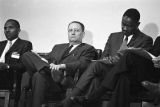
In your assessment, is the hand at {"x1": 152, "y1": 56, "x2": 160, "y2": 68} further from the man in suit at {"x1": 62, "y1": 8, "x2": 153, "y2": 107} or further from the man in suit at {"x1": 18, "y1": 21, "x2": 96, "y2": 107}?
the man in suit at {"x1": 18, "y1": 21, "x2": 96, "y2": 107}

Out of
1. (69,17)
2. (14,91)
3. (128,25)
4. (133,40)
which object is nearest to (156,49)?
(133,40)

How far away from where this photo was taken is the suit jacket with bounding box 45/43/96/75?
384cm

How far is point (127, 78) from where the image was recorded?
10.2 feet

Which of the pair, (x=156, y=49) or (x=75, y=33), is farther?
(x=75, y=33)

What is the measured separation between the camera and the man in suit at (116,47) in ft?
11.7

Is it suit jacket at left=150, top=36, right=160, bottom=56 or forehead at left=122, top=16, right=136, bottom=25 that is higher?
forehead at left=122, top=16, right=136, bottom=25

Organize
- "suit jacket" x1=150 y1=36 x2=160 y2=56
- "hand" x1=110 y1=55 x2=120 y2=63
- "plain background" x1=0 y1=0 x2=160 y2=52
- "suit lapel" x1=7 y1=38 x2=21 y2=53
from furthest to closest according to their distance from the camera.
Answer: "plain background" x1=0 y1=0 x2=160 y2=52 → "suit lapel" x1=7 y1=38 x2=21 y2=53 → "suit jacket" x1=150 y1=36 x2=160 y2=56 → "hand" x1=110 y1=55 x2=120 y2=63

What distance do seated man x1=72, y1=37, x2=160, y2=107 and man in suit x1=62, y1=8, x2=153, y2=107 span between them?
0.52ft

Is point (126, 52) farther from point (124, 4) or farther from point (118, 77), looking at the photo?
point (124, 4)

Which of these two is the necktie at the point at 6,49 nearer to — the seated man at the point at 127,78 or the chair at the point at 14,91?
the chair at the point at 14,91

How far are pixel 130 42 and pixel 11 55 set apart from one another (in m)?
1.53

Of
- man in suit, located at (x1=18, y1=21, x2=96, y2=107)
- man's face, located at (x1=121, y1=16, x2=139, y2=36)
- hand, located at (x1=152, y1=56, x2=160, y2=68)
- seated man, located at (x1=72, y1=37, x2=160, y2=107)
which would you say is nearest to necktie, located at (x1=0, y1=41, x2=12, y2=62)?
man in suit, located at (x1=18, y1=21, x2=96, y2=107)

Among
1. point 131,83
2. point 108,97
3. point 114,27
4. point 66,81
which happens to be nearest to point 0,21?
point 114,27

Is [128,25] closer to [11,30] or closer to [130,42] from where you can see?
[130,42]
